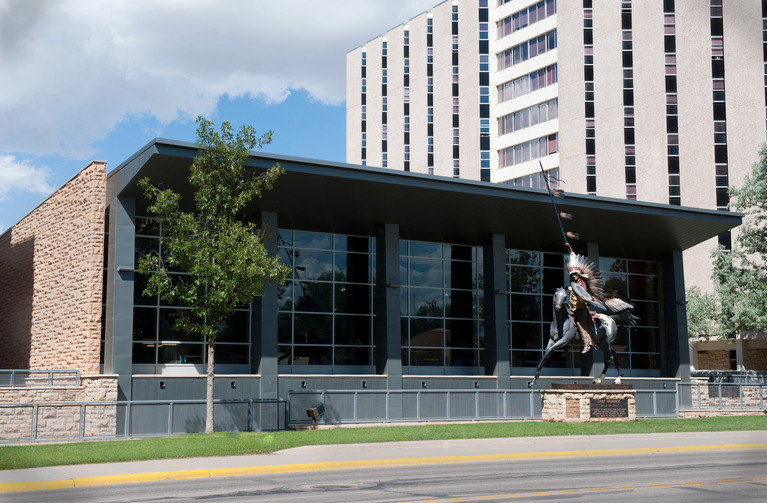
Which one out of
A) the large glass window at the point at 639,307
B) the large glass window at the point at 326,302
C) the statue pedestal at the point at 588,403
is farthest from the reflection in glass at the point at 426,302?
the statue pedestal at the point at 588,403

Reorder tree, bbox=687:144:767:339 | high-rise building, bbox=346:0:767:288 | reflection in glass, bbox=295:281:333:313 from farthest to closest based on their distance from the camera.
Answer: high-rise building, bbox=346:0:767:288 < tree, bbox=687:144:767:339 < reflection in glass, bbox=295:281:333:313

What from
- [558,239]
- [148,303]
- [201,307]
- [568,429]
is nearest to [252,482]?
[201,307]

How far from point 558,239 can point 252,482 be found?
2668cm

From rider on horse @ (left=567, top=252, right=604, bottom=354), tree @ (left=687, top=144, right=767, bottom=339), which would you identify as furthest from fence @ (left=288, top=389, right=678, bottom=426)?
tree @ (left=687, top=144, right=767, bottom=339)

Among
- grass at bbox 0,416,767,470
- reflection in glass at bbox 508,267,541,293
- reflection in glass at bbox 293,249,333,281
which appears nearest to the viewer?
grass at bbox 0,416,767,470

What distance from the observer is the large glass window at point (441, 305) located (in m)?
36.3

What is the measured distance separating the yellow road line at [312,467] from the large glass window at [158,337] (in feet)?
48.5

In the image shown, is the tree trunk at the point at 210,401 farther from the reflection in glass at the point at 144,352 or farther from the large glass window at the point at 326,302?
the large glass window at the point at 326,302

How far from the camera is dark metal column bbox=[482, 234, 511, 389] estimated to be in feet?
115

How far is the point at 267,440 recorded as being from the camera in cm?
1989

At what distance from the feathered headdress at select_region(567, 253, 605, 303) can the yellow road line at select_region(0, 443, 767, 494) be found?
8536 mm

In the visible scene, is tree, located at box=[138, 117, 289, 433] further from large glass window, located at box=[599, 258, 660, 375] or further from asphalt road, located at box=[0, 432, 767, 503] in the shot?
large glass window, located at box=[599, 258, 660, 375]

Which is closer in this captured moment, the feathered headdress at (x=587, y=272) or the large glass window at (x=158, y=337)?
the feathered headdress at (x=587, y=272)

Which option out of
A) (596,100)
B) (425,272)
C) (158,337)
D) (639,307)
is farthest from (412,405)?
(596,100)
